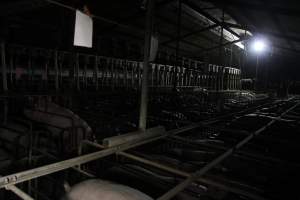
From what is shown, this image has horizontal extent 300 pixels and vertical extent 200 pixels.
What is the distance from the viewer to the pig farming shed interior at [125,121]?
2.22 metres

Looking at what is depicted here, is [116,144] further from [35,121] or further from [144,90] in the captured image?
[35,121]

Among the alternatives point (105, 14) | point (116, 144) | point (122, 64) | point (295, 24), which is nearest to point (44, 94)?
point (116, 144)

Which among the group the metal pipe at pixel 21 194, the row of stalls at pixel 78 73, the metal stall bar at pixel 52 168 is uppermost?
the row of stalls at pixel 78 73

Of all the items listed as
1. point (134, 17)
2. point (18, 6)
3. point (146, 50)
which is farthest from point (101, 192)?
point (134, 17)

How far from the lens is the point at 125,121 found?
452 cm

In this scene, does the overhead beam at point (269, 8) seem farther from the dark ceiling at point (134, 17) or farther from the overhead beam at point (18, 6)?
the overhead beam at point (18, 6)

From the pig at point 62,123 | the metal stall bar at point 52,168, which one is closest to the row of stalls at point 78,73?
the pig at point 62,123

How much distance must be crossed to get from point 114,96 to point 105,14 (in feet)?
10.9

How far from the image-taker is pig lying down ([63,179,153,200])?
5.61 ft

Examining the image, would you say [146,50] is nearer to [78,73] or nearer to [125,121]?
[125,121]

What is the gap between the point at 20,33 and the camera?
7.45 m

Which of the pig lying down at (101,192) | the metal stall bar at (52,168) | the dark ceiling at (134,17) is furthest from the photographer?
the dark ceiling at (134,17)

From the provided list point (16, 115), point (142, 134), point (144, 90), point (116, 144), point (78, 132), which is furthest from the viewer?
point (16, 115)

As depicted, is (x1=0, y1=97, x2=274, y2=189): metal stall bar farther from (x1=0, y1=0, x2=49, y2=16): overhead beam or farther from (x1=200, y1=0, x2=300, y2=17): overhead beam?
(x1=0, y1=0, x2=49, y2=16): overhead beam
